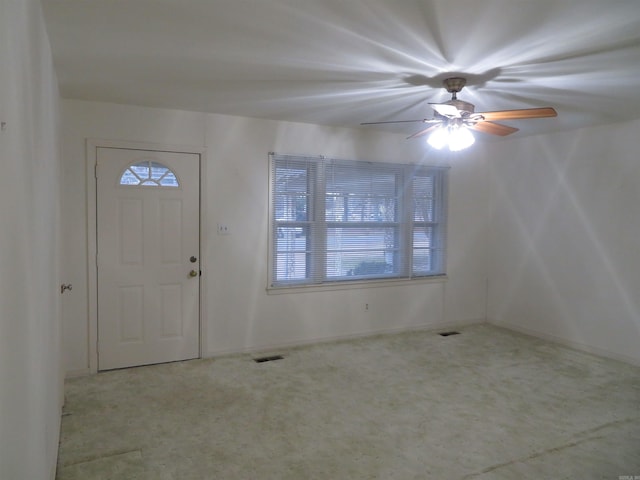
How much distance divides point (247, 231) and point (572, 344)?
3.75 m

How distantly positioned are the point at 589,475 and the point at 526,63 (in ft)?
8.02

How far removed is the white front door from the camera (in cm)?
395

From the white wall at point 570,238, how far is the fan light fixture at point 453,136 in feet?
7.25

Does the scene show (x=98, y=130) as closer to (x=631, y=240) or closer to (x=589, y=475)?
(x=589, y=475)

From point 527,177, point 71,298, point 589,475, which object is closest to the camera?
point 589,475

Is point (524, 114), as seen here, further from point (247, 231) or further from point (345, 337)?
point (345, 337)

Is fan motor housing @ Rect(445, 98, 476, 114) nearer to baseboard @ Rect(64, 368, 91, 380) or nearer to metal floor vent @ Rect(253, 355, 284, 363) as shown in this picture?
metal floor vent @ Rect(253, 355, 284, 363)

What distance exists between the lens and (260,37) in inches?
96.8

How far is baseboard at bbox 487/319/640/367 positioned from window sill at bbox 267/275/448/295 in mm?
994

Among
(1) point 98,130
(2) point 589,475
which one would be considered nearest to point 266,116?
(1) point 98,130

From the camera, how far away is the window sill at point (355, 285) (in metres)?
4.68

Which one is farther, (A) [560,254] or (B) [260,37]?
(A) [560,254]

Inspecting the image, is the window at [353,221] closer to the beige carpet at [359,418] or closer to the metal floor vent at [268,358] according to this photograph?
the metal floor vent at [268,358]

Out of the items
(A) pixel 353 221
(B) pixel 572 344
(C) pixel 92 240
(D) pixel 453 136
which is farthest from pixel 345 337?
(C) pixel 92 240
